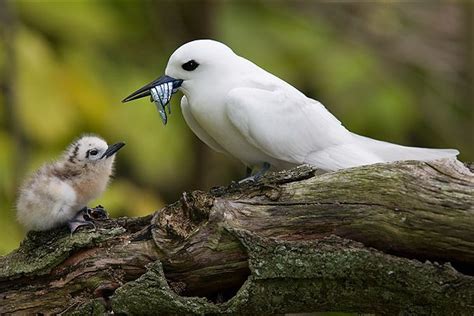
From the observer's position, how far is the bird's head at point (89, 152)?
446 centimetres

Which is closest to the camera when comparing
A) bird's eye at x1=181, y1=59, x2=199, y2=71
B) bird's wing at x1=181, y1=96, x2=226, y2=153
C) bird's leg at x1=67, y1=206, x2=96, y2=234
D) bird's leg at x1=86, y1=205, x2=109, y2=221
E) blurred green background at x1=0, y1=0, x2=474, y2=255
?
bird's leg at x1=67, y1=206, x2=96, y2=234

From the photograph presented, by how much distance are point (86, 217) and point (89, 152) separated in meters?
0.45

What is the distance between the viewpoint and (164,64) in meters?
8.38

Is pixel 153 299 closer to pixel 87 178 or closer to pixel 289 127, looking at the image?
pixel 87 178

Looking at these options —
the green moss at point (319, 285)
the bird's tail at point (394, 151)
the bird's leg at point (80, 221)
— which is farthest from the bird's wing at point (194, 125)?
the green moss at point (319, 285)

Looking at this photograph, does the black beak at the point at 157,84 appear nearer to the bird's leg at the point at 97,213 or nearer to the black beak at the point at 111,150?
the black beak at the point at 111,150

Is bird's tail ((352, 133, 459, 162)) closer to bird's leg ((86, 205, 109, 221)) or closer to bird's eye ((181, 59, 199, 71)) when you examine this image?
bird's eye ((181, 59, 199, 71))

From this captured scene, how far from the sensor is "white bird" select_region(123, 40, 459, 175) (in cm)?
438

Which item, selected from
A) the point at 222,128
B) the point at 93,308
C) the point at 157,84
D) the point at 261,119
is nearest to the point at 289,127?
the point at 261,119

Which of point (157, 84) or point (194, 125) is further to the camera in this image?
point (194, 125)

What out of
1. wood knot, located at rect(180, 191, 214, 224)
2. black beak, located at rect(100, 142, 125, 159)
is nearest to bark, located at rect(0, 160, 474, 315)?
wood knot, located at rect(180, 191, 214, 224)

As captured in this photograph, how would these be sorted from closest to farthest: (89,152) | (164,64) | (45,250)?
1. (45,250)
2. (89,152)
3. (164,64)

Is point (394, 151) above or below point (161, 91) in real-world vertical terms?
below

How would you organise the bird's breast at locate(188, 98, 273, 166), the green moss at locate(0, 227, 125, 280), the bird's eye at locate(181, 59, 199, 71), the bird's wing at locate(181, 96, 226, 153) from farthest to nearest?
the bird's wing at locate(181, 96, 226, 153) < the bird's eye at locate(181, 59, 199, 71) < the bird's breast at locate(188, 98, 273, 166) < the green moss at locate(0, 227, 125, 280)
